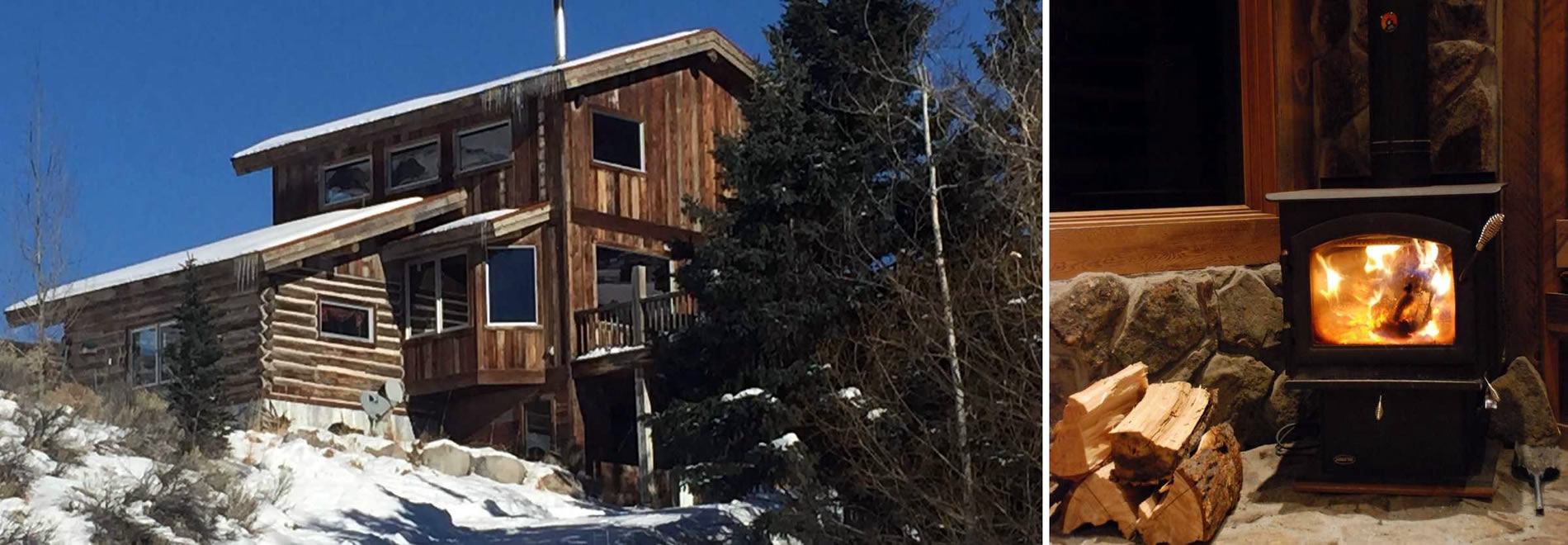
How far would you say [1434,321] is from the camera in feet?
10.00

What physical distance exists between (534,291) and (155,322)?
125 centimetres

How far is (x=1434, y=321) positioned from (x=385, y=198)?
4.32 m

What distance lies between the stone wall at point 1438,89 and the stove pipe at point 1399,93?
1.3 inches

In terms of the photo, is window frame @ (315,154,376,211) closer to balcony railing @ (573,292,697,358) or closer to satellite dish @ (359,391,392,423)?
satellite dish @ (359,391,392,423)

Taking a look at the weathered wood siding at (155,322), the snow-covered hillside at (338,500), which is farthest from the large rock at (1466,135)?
the weathered wood siding at (155,322)

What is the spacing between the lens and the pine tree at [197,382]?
6.13m

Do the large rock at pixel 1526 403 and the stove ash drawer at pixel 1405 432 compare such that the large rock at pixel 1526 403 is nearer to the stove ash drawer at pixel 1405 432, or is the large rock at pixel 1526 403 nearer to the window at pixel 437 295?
the stove ash drawer at pixel 1405 432

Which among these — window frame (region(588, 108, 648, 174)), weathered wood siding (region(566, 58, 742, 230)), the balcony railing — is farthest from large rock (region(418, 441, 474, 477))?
window frame (region(588, 108, 648, 174))

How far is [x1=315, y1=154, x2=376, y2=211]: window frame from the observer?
6590mm

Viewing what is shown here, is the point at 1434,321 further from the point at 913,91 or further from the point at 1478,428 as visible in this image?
the point at 913,91

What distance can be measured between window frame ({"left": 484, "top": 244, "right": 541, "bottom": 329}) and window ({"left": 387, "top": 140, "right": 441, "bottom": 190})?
35 cm

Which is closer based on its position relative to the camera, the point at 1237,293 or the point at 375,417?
the point at 1237,293

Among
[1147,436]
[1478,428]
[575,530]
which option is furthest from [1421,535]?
[575,530]

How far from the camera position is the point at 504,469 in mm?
6594
